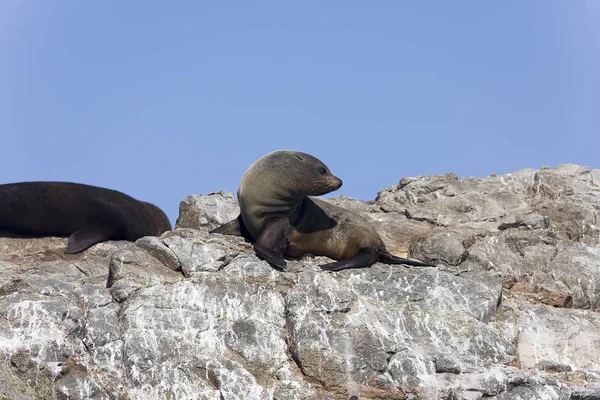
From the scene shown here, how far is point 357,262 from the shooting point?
12.6m

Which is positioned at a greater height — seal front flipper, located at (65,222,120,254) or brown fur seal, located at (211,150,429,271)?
brown fur seal, located at (211,150,429,271)

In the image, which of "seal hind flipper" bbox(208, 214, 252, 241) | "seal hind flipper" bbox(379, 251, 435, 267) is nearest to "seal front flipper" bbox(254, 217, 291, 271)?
"seal hind flipper" bbox(208, 214, 252, 241)

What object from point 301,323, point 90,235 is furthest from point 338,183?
point 90,235

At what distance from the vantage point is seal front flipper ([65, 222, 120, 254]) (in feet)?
47.3

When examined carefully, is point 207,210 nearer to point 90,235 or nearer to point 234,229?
point 234,229

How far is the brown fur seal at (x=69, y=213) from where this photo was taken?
49.7ft

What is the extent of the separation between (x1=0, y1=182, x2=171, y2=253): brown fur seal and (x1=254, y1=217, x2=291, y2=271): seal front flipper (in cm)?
300

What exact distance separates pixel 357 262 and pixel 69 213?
16.9ft

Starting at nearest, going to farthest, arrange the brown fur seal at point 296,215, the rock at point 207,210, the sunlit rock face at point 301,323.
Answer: the sunlit rock face at point 301,323 → the brown fur seal at point 296,215 → the rock at point 207,210

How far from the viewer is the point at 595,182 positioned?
16547 mm

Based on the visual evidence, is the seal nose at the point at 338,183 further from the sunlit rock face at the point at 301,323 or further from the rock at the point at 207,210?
the rock at the point at 207,210

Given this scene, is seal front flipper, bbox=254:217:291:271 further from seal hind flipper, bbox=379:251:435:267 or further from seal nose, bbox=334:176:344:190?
seal hind flipper, bbox=379:251:435:267

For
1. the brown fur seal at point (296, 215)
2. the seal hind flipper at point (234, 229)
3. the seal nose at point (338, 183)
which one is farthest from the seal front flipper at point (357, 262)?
the seal hind flipper at point (234, 229)

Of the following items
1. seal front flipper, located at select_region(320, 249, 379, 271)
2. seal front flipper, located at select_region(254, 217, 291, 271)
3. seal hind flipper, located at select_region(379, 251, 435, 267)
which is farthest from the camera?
seal hind flipper, located at select_region(379, 251, 435, 267)
